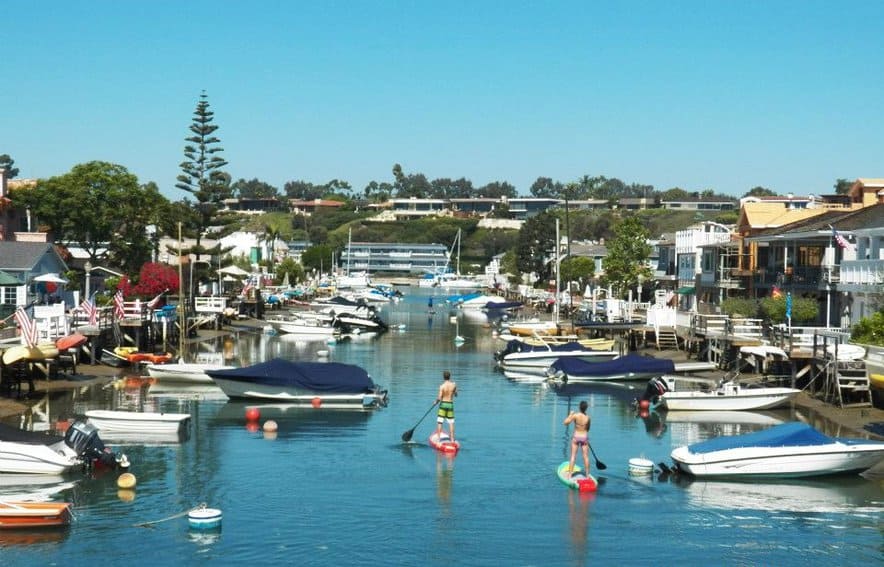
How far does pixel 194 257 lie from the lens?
102m

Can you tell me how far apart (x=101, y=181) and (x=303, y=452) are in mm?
56851

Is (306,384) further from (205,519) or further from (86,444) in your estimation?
(205,519)

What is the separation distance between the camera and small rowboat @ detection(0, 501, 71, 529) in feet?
84.2

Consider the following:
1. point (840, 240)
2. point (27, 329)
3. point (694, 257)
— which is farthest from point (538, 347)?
point (27, 329)

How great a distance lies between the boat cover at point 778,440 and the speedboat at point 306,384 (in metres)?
16.8

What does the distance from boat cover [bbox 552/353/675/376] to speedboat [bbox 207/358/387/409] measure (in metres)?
12.6

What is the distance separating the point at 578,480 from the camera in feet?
100

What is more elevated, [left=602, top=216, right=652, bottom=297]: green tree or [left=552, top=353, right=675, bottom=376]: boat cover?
[left=602, top=216, right=652, bottom=297]: green tree

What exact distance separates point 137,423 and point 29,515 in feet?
39.4

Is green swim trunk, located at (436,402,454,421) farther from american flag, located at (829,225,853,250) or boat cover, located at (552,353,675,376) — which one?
american flag, located at (829,225,853,250)

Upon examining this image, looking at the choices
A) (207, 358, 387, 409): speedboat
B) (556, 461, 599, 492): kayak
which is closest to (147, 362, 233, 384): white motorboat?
(207, 358, 387, 409): speedboat

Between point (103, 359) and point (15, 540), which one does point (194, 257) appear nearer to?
point (103, 359)

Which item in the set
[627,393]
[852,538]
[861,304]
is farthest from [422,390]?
[852,538]

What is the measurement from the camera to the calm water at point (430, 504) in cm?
2488
